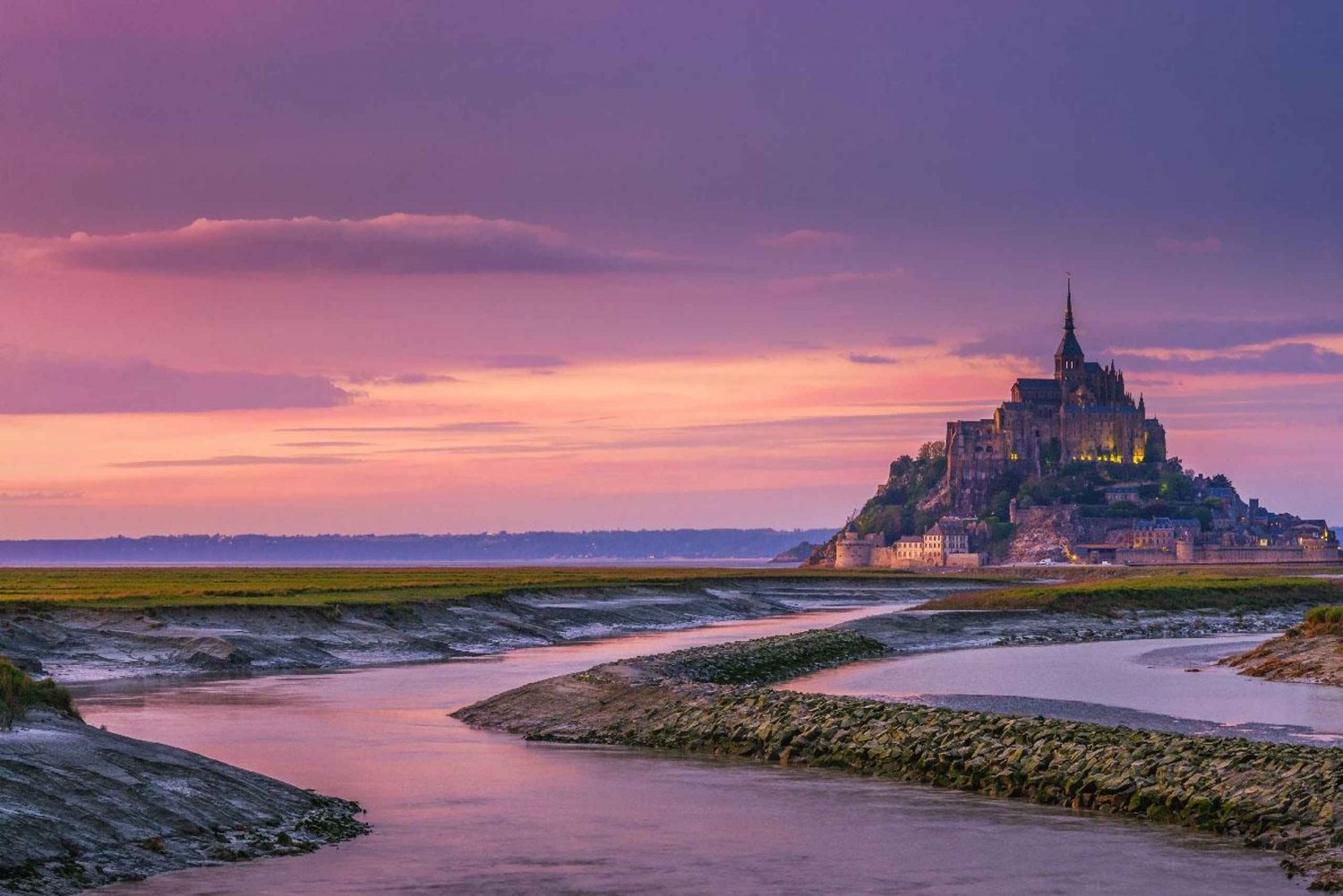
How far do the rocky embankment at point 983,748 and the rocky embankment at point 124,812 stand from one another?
968cm

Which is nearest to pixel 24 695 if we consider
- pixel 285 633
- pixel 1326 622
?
pixel 285 633

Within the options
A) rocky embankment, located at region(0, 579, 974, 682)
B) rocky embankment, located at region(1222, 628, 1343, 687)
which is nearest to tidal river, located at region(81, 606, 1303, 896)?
rocky embankment, located at region(0, 579, 974, 682)

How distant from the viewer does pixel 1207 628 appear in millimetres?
82750

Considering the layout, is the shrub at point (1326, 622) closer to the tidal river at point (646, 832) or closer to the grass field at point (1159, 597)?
the tidal river at point (646, 832)

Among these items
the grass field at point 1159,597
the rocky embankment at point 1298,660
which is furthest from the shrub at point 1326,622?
the grass field at point 1159,597

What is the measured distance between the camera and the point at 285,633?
6384 cm

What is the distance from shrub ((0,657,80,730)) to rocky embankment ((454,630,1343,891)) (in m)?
10.9

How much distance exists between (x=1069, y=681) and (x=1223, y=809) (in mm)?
25208

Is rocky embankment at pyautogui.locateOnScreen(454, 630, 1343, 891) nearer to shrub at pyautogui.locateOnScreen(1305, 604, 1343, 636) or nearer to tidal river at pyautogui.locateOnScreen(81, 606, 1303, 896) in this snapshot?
tidal river at pyautogui.locateOnScreen(81, 606, 1303, 896)

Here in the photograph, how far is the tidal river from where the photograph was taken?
69.0ft

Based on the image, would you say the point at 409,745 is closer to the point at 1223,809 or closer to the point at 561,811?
the point at 561,811

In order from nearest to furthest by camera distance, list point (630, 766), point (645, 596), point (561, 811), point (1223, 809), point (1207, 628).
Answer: point (1223, 809)
point (561, 811)
point (630, 766)
point (1207, 628)
point (645, 596)

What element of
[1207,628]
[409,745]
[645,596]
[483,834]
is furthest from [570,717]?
[645,596]

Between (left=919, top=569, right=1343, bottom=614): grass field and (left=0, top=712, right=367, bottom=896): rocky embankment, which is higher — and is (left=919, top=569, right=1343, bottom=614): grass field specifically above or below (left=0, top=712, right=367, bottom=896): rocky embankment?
above
